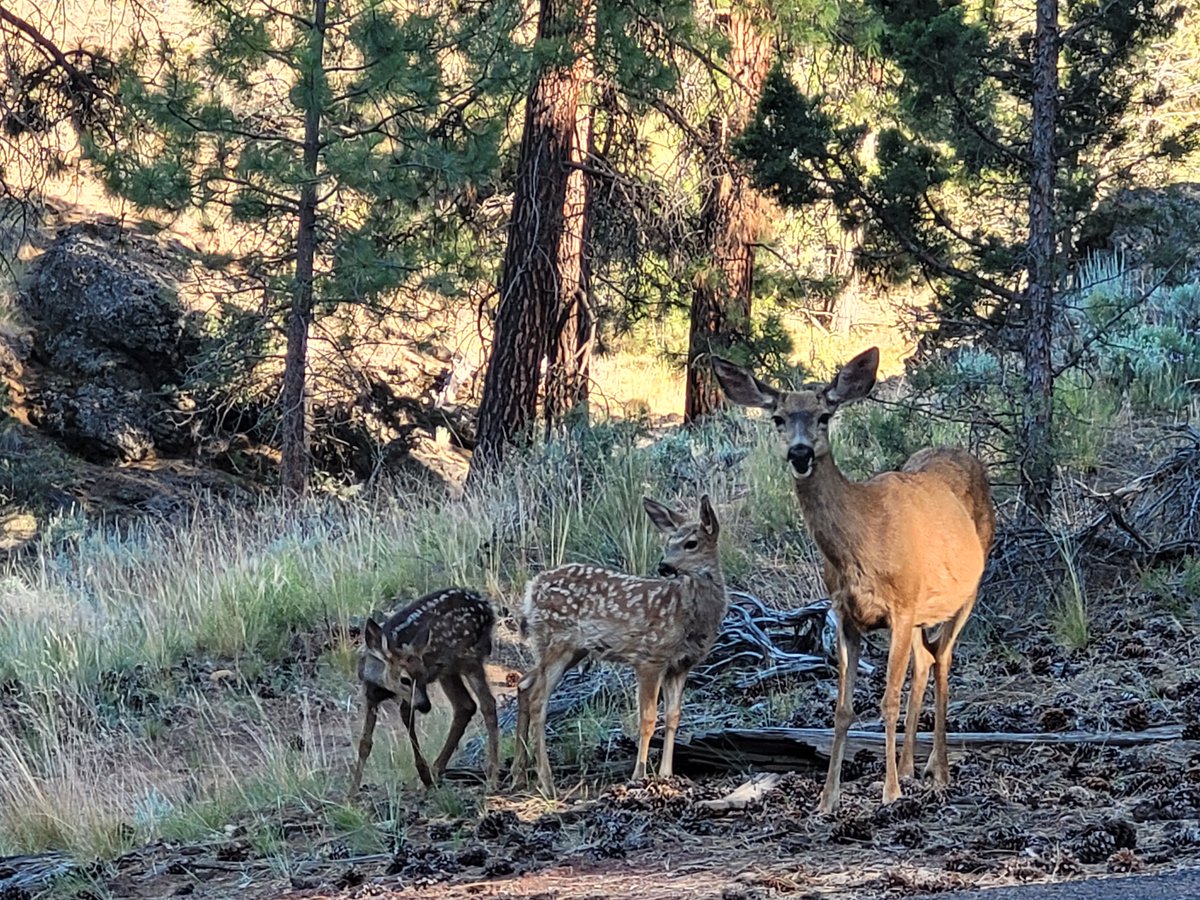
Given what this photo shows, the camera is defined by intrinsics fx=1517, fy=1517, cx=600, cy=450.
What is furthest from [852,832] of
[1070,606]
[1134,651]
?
[1070,606]

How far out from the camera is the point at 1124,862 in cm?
516

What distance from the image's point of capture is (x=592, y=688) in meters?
9.23

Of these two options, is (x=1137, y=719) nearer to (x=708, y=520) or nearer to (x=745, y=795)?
(x=745, y=795)

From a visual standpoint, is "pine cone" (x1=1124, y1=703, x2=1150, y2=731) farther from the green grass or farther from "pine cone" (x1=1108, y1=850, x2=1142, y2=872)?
"pine cone" (x1=1108, y1=850, x2=1142, y2=872)

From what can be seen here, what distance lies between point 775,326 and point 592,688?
985 centimetres

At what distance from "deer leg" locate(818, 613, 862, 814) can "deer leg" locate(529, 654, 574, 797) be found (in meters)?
1.49

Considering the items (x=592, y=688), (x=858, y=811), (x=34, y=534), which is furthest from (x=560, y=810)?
(x=34, y=534)

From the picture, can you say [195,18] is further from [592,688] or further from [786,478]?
[592,688]

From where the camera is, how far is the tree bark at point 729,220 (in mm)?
18219

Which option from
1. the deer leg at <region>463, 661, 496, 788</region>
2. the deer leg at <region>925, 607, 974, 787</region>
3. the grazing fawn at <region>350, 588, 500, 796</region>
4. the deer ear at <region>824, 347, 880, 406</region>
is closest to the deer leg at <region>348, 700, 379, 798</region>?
the grazing fawn at <region>350, 588, 500, 796</region>

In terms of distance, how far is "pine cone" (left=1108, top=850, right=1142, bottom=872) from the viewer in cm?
511

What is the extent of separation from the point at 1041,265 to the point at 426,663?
5040 mm

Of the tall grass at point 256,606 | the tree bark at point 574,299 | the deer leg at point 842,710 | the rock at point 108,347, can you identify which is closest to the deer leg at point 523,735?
the tall grass at point 256,606

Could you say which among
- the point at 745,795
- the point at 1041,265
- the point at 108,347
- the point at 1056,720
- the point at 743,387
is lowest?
the point at 745,795
